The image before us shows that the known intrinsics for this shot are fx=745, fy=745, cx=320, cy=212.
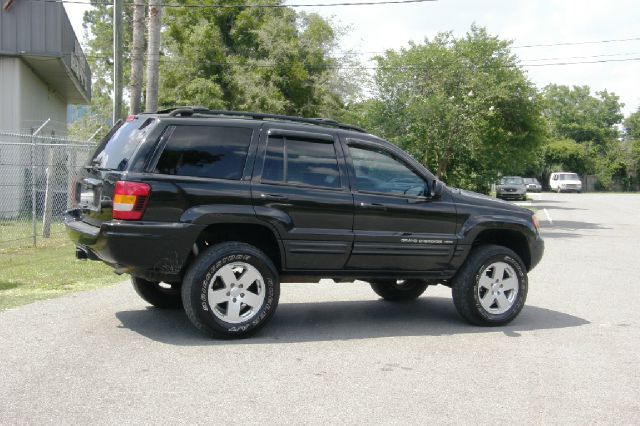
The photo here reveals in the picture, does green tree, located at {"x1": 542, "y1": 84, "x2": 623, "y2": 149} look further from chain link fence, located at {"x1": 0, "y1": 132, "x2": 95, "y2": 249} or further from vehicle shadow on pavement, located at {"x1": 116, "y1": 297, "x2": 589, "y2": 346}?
vehicle shadow on pavement, located at {"x1": 116, "y1": 297, "x2": 589, "y2": 346}

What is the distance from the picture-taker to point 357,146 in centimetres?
729

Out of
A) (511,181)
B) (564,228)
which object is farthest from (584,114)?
(564,228)

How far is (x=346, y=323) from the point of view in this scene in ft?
24.7

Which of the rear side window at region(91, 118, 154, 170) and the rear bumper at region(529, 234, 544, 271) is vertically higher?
the rear side window at region(91, 118, 154, 170)

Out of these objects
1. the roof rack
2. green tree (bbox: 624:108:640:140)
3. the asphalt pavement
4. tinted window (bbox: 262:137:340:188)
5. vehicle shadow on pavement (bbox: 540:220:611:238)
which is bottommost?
vehicle shadow on pavement (bbox: 540:220:611:238)

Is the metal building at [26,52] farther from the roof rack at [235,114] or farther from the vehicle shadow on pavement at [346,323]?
the roof rack at [235,114]

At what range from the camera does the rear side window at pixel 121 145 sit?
21.4ft

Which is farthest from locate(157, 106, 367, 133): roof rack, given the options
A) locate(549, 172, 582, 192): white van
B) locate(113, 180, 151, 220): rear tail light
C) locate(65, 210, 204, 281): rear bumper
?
locate(549, 172, 582, 192): white van

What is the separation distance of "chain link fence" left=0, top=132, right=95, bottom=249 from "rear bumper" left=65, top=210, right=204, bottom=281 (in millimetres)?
6938

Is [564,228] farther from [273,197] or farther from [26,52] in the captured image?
[273,197]

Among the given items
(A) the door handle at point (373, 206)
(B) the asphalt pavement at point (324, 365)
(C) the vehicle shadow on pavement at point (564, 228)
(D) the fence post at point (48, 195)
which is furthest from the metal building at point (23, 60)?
(A) the door handle at point (373, 206)

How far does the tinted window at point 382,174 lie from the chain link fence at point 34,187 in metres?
7.21

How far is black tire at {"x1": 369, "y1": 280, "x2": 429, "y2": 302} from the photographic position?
340 inches

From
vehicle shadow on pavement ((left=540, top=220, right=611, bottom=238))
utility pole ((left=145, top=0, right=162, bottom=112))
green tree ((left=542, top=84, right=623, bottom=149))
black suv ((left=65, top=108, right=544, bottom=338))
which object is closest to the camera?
black suv ((left=65, top=108, right=544, bottom=338))
